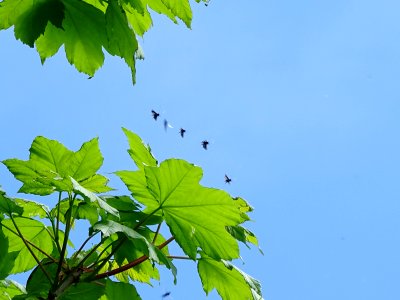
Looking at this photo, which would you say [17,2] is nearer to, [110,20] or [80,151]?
[110,20]

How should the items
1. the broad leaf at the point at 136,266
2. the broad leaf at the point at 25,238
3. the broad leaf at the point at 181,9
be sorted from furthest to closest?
the broad leaf at the point at 25,238
the broad leaf at the point at 136,266
the broad leaf at the point at 181,9

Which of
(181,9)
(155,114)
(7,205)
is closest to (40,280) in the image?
(7,205)

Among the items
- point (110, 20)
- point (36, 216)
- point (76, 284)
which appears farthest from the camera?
point (36, 216)

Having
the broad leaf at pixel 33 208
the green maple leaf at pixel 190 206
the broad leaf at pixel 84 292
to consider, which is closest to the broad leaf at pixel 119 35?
the green maple leaf at pixel 190 206

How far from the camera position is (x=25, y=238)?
2320mm

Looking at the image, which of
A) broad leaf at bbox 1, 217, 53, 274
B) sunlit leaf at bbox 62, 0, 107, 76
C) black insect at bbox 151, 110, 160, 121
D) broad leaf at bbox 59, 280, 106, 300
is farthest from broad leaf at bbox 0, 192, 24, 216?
black insect at bbox 151, 110, 160, 121

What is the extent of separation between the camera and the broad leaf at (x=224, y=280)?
2.13 m

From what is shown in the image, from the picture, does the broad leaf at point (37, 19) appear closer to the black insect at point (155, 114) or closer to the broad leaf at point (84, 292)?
the broad leaf at point (84, 292)

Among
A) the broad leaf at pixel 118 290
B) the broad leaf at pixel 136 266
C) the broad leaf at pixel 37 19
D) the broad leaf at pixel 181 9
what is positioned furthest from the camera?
the broad leaf at pixel 136 266

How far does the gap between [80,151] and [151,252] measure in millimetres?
518

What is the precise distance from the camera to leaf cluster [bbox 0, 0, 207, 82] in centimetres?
170

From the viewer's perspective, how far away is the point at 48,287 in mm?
1997

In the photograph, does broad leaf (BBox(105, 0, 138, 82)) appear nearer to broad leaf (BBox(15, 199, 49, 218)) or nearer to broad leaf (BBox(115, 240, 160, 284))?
broad leaf (BBox(115, 240, 160, 284))

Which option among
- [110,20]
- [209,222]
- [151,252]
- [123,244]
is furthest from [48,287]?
[110,20]
